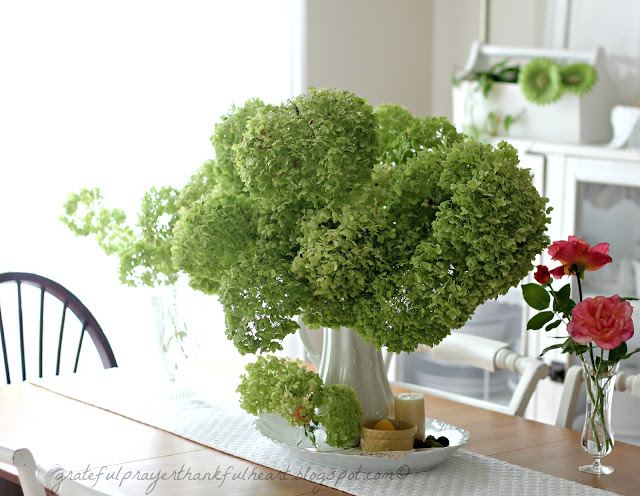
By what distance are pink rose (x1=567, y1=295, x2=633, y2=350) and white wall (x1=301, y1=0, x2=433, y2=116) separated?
82.5 inches

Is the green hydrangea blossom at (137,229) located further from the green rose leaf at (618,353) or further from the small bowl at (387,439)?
the green rose leaf at (618,353)

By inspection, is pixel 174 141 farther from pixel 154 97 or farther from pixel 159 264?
pixel 159 264

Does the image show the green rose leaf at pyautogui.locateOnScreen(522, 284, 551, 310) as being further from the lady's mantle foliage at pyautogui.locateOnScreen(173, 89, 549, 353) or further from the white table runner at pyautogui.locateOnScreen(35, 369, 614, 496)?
the white table runner at pyautogui.locateOnScreen(35, 369, 614, 496)

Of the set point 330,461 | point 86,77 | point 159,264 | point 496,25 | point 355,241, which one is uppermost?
point 496,25

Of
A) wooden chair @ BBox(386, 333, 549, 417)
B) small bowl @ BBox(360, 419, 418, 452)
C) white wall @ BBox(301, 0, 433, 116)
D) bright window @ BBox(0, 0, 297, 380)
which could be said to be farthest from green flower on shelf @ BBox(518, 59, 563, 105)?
small bowl @ BBox(360, 419, 418, 452)

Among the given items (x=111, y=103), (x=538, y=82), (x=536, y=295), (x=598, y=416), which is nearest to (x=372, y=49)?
(x=538, y=82)

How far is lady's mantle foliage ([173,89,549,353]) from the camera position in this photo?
4.30 ft

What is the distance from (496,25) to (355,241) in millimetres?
2352

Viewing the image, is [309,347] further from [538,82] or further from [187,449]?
[538,82]

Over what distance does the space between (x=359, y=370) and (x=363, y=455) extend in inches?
6.8

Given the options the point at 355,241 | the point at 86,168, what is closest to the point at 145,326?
the point at 86,168

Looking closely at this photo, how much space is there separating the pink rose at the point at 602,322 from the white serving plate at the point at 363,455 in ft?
1.00

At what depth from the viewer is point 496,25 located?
3.45 m

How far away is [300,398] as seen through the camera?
56.8 inches
